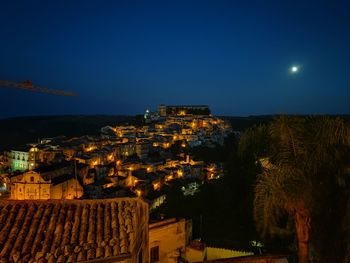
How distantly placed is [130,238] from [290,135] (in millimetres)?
3985

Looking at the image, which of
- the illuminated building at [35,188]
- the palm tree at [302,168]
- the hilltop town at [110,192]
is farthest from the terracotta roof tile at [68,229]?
the illuminated building at [35,188]

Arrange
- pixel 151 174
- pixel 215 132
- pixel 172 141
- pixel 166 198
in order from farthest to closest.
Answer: pixel 215 132, pixel 172 141, pixel 151 174, pixel 166 198

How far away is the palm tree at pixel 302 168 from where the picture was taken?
6.43 meters

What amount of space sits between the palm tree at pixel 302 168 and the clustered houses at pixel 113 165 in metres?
32.1

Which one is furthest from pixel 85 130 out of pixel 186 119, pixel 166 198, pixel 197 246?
pixel 197 246

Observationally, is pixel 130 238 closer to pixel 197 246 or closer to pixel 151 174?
pixel 197 246

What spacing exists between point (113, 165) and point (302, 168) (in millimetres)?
47812

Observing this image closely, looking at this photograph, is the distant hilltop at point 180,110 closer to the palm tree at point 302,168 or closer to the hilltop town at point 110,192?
the hilltop town at point 110,192

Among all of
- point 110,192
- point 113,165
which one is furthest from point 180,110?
point 110,192

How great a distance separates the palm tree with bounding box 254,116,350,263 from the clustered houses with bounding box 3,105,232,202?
105 feet

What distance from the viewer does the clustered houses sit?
36.0m

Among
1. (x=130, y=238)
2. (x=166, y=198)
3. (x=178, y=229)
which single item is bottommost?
(x=166, y=198)

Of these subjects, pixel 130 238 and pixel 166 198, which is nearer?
pixel 130 238

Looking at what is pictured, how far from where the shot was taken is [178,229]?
1109cm
